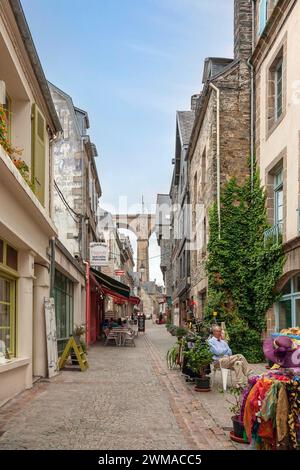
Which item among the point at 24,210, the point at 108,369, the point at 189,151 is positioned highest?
the point at 189,151

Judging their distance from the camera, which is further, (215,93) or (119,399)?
(215,93)

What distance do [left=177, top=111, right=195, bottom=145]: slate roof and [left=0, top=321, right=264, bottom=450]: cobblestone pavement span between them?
65.7ft

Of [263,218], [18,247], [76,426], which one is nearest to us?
[76,426]

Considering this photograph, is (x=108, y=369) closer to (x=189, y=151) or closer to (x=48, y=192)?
(x=48, y=192)

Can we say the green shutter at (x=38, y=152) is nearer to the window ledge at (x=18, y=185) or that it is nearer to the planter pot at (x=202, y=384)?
the window ledge at (x=18, y=185)

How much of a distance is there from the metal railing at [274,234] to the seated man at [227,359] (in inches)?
156

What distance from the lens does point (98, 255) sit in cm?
2162

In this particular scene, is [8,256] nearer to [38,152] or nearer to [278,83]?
[38,152]

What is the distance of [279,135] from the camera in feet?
45.8

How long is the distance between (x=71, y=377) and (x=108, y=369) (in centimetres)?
204

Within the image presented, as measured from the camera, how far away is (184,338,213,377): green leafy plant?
992 centimetres

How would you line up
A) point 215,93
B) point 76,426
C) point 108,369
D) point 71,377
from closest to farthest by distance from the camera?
point 76,426, point 71,377, point 108,369, point 215,93

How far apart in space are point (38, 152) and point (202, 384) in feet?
17.7
